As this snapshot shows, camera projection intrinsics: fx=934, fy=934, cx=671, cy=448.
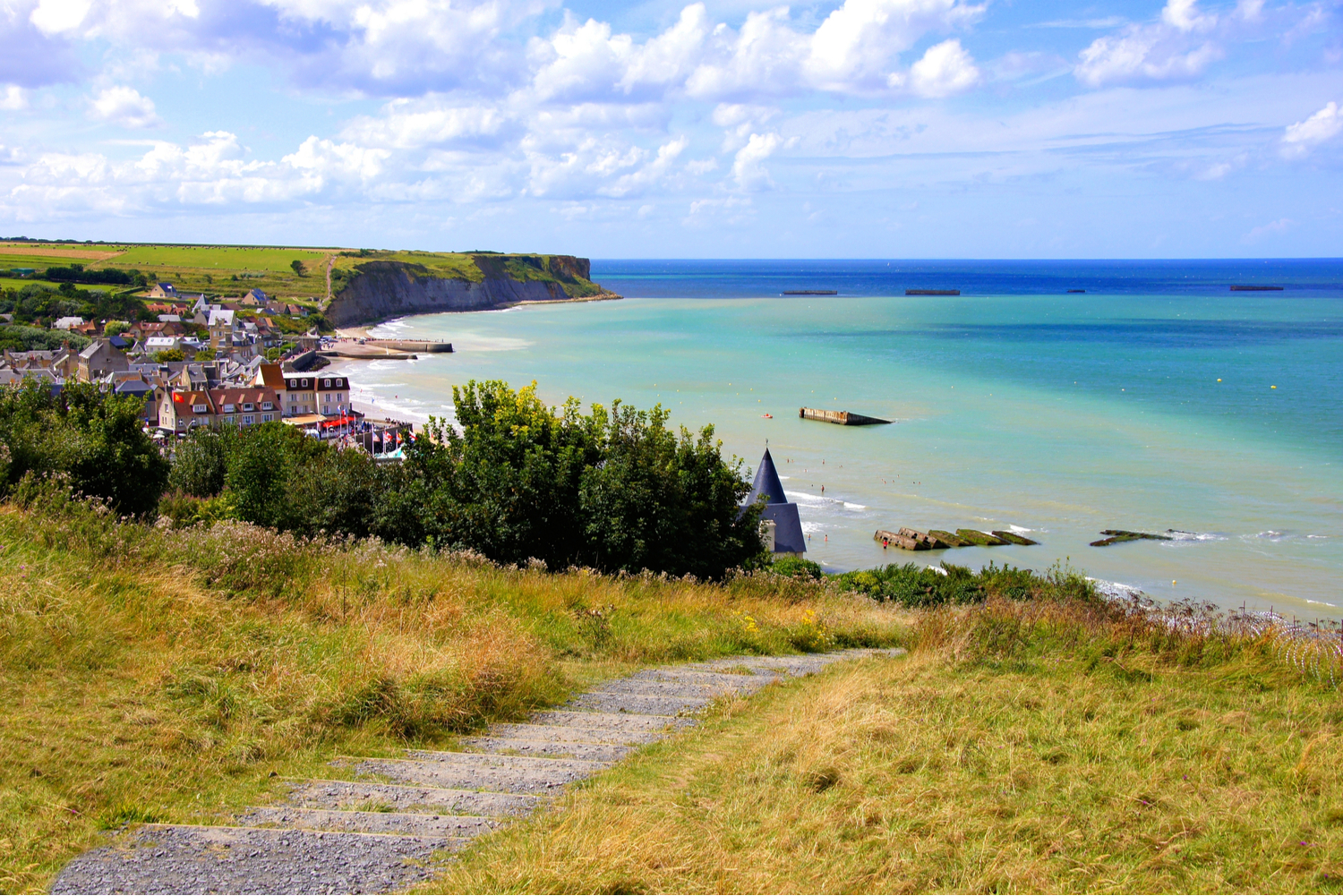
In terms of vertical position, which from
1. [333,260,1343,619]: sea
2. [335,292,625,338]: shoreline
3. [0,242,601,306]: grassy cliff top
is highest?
[0,242,601,306]: grassy cliff top

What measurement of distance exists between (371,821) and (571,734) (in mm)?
1908

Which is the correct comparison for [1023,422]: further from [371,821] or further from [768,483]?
[371,821]

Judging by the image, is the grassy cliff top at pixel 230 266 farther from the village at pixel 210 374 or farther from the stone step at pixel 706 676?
the stone step at pixel 706 676

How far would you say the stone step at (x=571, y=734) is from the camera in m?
6.41

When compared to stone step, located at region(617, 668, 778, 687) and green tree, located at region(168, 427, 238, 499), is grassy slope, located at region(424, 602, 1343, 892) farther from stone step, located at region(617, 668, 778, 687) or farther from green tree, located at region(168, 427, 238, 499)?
green tree, located at region(168, 427, 238, 499)

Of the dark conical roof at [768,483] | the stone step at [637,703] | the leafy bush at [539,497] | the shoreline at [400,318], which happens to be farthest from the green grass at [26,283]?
the stone step at [637,703]

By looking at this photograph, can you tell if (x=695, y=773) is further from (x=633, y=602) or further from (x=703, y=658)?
(x=633, y=602)

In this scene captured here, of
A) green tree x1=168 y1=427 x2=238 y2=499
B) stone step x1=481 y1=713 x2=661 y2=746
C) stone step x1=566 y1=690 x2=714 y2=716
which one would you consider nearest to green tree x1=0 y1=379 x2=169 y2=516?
green tree x1=168 y1=427 x2=238 y2=499

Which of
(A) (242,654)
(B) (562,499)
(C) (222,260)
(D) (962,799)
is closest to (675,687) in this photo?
(D) (962,799)

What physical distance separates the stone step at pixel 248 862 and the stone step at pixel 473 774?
0.79 meters

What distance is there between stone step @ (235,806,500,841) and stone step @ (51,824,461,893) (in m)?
0.09

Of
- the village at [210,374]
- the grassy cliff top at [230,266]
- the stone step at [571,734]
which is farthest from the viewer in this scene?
the grassy cliff top at [230,266]

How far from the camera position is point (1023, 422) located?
189 ft

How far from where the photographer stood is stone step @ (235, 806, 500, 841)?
4.75 metres
